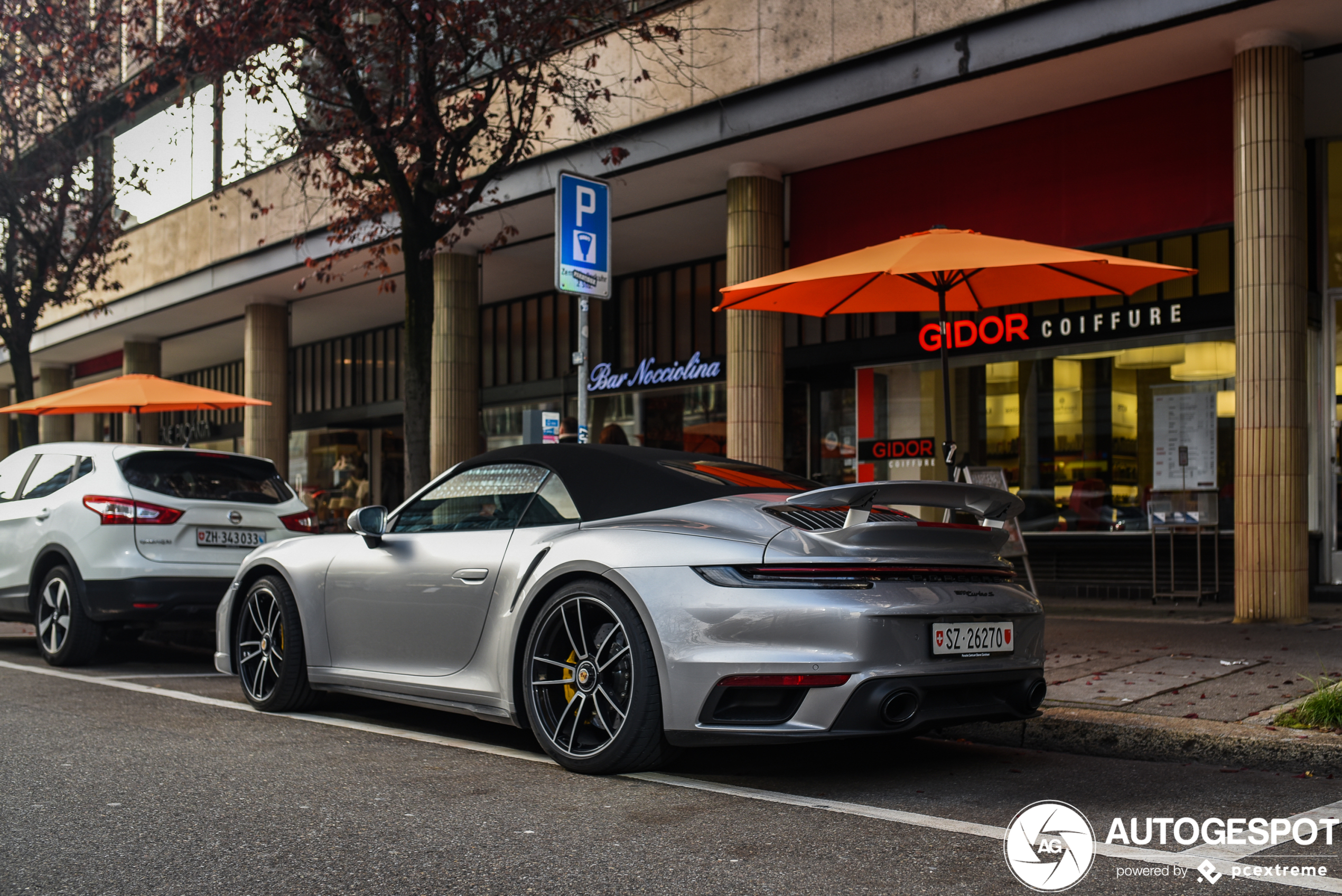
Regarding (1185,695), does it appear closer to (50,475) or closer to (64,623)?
(64,623)

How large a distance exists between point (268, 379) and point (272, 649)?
50.5 ft

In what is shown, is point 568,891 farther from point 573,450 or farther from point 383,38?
point 383,38

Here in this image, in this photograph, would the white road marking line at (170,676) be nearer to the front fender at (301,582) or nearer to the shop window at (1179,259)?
the front fender at (301,582)

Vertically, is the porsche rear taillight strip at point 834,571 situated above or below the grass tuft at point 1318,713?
above

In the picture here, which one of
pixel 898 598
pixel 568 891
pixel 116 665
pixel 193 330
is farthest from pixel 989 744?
pixel 193 330

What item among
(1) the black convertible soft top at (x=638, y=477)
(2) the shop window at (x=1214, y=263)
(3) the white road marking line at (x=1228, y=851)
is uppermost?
(2) the shop window at (x=1214, y=263)

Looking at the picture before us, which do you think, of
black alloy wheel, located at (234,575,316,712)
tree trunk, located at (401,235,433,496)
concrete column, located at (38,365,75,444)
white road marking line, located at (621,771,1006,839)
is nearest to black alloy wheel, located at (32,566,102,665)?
black alloy wheel, located at (234,575,316,712)

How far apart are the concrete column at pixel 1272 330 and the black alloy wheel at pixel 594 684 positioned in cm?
644

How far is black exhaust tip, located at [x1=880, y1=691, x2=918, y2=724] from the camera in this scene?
4.14 meters

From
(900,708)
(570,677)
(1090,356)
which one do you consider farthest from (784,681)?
(1090,356)

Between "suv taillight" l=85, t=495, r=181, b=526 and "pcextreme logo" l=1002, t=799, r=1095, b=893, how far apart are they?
6196mm

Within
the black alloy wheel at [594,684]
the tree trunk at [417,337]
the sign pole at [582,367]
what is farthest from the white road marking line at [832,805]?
the tree trunk at [417,337]

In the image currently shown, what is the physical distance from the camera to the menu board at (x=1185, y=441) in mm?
11445

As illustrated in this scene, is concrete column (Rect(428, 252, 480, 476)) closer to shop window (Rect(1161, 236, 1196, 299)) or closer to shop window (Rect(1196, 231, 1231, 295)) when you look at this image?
shop window (Rect(1161, 236, 1196, 299))
